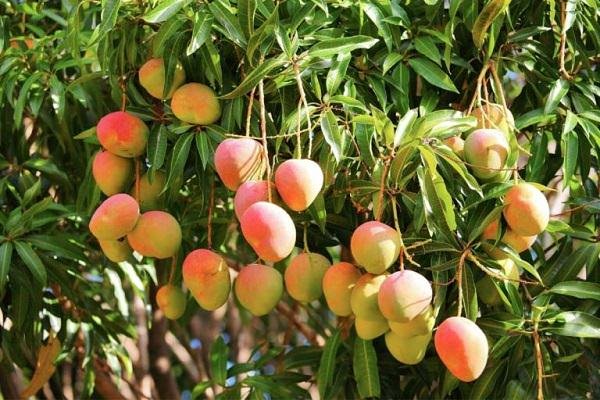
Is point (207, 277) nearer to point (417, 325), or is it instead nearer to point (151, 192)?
point (151, 192)

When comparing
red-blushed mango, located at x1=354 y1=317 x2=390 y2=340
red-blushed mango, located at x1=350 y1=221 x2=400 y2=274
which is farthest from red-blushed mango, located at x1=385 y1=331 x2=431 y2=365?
red-blushed mango, located at x1=350 y1=221 x2=400 y2=274

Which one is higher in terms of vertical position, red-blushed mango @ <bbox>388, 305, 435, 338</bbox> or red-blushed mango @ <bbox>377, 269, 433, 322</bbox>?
red-blushed mango @ <bbox>377, 269, 433, 322</bbox>

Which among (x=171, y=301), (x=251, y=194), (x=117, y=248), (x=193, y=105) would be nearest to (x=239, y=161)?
(x=251, y=194)

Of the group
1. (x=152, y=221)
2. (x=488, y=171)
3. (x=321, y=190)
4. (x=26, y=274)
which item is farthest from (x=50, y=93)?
(x=488, y=171)

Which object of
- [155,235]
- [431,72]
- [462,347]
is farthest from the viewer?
[431,72]

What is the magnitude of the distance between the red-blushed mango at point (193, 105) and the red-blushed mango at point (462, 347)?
448mm

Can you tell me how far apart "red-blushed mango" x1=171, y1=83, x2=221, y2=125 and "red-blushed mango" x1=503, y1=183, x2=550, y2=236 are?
0.42 metres

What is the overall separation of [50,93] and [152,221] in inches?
19.8

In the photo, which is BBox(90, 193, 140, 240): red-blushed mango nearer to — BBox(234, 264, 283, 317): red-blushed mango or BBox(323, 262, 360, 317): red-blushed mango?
BBox(234, 264, 283, 317): red-blushed mango

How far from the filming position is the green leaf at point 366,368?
1563 mm

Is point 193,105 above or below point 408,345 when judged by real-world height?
above

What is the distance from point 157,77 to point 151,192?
0.16 m

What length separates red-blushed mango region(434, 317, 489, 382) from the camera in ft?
3.78

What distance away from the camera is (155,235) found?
1362mm
